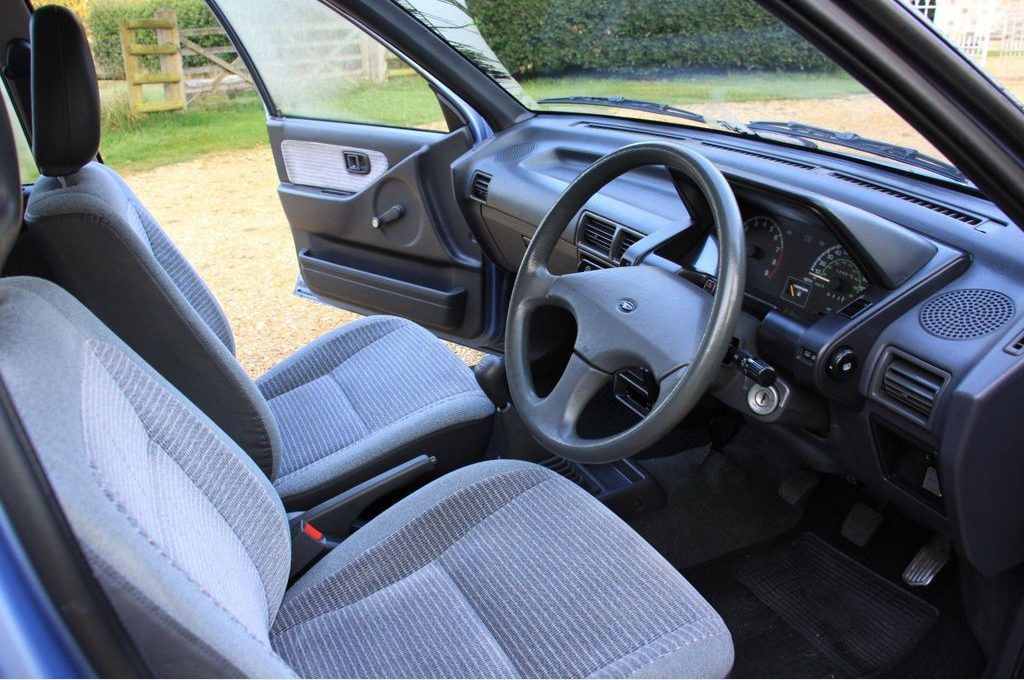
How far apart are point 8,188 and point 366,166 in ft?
6.64

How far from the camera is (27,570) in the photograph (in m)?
0.80

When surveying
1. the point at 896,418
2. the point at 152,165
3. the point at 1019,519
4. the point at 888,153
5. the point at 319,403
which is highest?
the point at 888,153

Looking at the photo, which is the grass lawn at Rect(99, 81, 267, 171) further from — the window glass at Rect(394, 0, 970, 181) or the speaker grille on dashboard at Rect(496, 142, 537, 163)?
the speaker grille on dashboard at Rect(496, 142, 537, 163)

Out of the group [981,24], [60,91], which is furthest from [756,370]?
[60,91]

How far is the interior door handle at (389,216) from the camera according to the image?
10.1 ft

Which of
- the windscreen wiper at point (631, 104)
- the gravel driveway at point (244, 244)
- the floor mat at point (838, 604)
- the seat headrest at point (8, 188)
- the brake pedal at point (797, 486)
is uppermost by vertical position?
the seat headrest at point (8, 188)

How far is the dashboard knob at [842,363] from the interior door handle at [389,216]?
182 centimetres

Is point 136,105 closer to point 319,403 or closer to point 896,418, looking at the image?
point 319,403

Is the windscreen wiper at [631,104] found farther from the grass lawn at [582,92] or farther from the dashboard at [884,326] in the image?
the dashboard at [884,326]

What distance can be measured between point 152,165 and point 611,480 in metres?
5.81

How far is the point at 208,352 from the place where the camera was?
165 centimetres

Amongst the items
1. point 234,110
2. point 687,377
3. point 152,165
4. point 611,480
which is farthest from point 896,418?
point 152,165

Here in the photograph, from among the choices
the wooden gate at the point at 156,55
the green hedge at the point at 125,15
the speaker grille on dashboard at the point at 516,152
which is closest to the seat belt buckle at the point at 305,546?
the speaker grille on dashboard at the point at 516,152

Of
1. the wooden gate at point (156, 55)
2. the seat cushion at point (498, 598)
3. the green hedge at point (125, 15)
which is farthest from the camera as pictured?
the wooden gate at point (156, 55)
